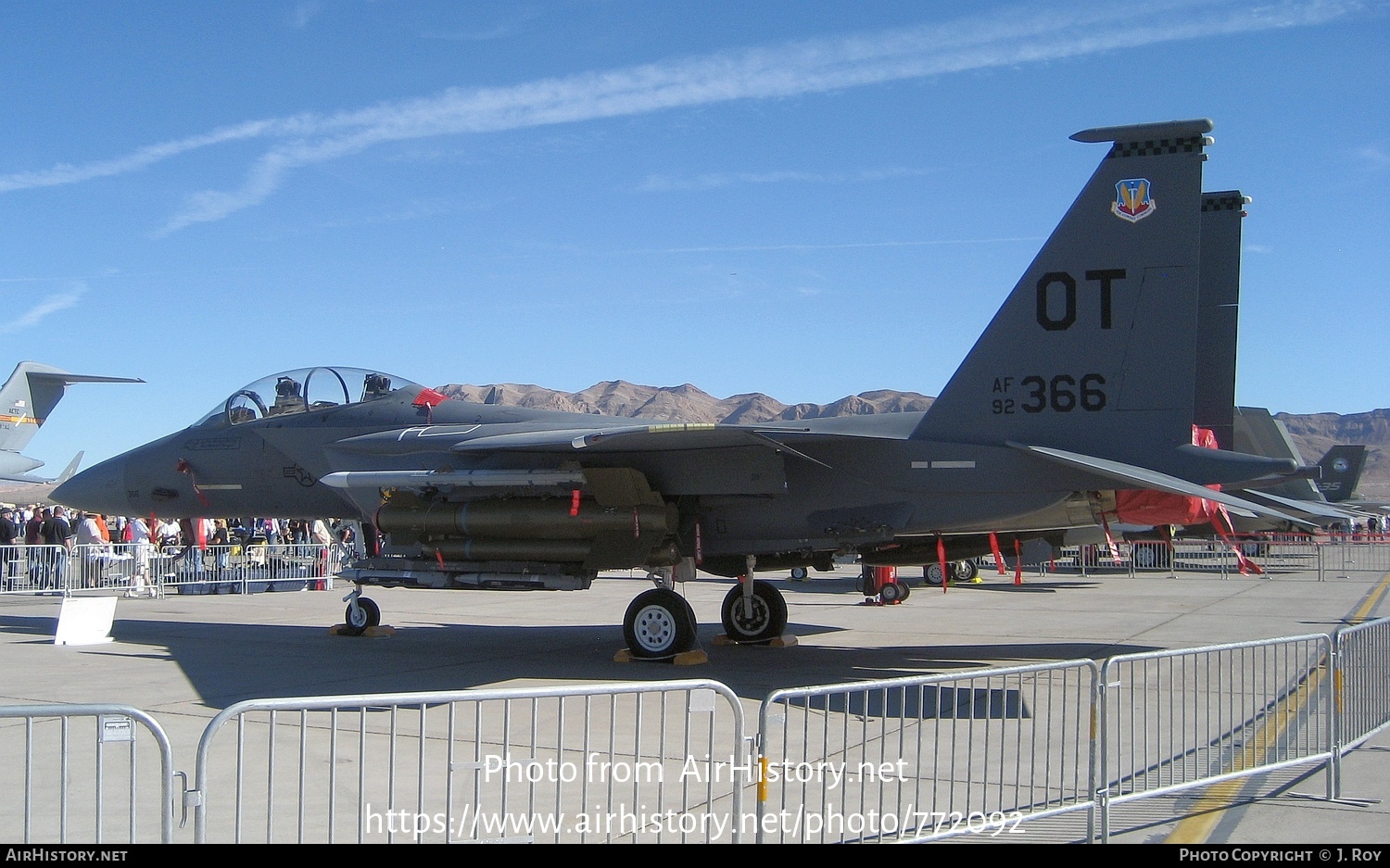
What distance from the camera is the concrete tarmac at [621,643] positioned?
6.11m

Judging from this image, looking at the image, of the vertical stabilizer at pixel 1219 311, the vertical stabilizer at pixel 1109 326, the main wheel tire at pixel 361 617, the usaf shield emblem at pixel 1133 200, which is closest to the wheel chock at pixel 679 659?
the vertical stabilizer at pixel 1109 326

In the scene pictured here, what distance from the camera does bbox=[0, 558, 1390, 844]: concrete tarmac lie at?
20.0 feet

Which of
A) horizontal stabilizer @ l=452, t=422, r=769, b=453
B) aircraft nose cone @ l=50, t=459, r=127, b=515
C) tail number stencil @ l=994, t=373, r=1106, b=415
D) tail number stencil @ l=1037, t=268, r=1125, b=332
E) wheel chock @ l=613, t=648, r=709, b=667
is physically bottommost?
wheel chock @ l=613, t=648, r=709, b=667

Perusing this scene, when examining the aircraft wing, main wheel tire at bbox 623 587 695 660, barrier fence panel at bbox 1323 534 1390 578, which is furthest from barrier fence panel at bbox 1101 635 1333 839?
barrier fence panel at bbox 1323 534 1390 578

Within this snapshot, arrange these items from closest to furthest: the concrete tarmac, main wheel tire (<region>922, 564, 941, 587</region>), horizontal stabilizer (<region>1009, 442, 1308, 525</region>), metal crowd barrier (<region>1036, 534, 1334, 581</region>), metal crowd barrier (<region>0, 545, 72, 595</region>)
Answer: the concrete tarmac
horizontal stabilizer (<region>1009, 442, 1308, 525</region>)
metal crowd barrier (<region>0, 545, 72, 595</region>)
main wheel tire (<region>922, 564, 941, 587</region>)
metal crowd barrier (<region>1036, 534, 1334, 581</region>)

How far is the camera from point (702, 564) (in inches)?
482

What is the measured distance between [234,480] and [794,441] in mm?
7204

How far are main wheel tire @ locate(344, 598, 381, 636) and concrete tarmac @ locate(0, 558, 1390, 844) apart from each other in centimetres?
22

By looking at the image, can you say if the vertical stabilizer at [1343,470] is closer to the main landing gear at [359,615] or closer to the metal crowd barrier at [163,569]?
the metal crowd barrier at [163,569]

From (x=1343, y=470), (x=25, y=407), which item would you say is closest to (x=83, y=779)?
(x=25, y=407)

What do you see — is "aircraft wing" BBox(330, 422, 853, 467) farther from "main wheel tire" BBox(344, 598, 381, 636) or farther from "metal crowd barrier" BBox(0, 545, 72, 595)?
"metal crowd barrier" BBox(0, 545, 72, 595)

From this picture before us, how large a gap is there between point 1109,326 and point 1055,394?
75 cm

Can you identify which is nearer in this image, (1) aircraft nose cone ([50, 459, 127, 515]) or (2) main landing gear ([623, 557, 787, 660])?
(2) main landing gear ([623, 557, 787, 660])
